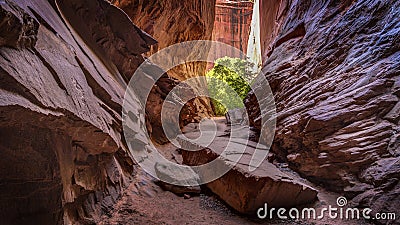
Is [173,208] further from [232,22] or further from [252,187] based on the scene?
[232,22]

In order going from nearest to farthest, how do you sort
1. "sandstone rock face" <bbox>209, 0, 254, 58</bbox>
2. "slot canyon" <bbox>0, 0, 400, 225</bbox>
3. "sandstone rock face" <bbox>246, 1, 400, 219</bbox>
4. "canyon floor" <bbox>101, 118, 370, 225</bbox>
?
"slot canyon" <bbox>0, 0, 400, 225</bbox> → "canyon floor" <bbox>101, 118, 370, 225</bbox> → "sandstone rock face" <bbox>246, 1, 400, 219</bbox> → "sandstone rock face" <bbox>209, 0, 254, 58</bbox>

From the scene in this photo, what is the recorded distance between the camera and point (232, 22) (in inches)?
1240

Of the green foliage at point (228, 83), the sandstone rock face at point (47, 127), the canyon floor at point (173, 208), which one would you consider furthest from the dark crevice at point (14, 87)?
the green foliage at point (228, 83)

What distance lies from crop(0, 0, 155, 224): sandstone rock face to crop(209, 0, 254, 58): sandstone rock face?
28.6m

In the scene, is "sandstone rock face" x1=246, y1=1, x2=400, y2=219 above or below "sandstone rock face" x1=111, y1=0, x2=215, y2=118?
below

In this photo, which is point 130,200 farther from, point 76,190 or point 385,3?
point 385,3

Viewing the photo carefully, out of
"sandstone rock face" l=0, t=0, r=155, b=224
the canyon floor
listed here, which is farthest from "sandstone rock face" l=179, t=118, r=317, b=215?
"sandstone rock face" l=0, t=0, r=155, b=224

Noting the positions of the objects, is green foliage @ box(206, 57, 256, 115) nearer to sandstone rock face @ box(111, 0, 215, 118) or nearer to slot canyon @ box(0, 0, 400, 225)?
sandstone rock face @ box(111, 0, 215, 118)

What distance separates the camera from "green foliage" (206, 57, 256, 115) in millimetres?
14951

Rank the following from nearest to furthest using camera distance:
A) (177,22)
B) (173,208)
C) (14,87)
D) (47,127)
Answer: (14,87) → (47,127) → (173,208) → (177,22)

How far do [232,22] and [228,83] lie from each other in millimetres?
18896

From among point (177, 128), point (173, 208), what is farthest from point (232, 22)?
point (173, 208)

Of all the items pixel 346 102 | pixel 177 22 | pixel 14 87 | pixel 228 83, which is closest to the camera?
pixel 14 87

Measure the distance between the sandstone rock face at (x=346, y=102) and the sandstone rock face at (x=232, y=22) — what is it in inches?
963
